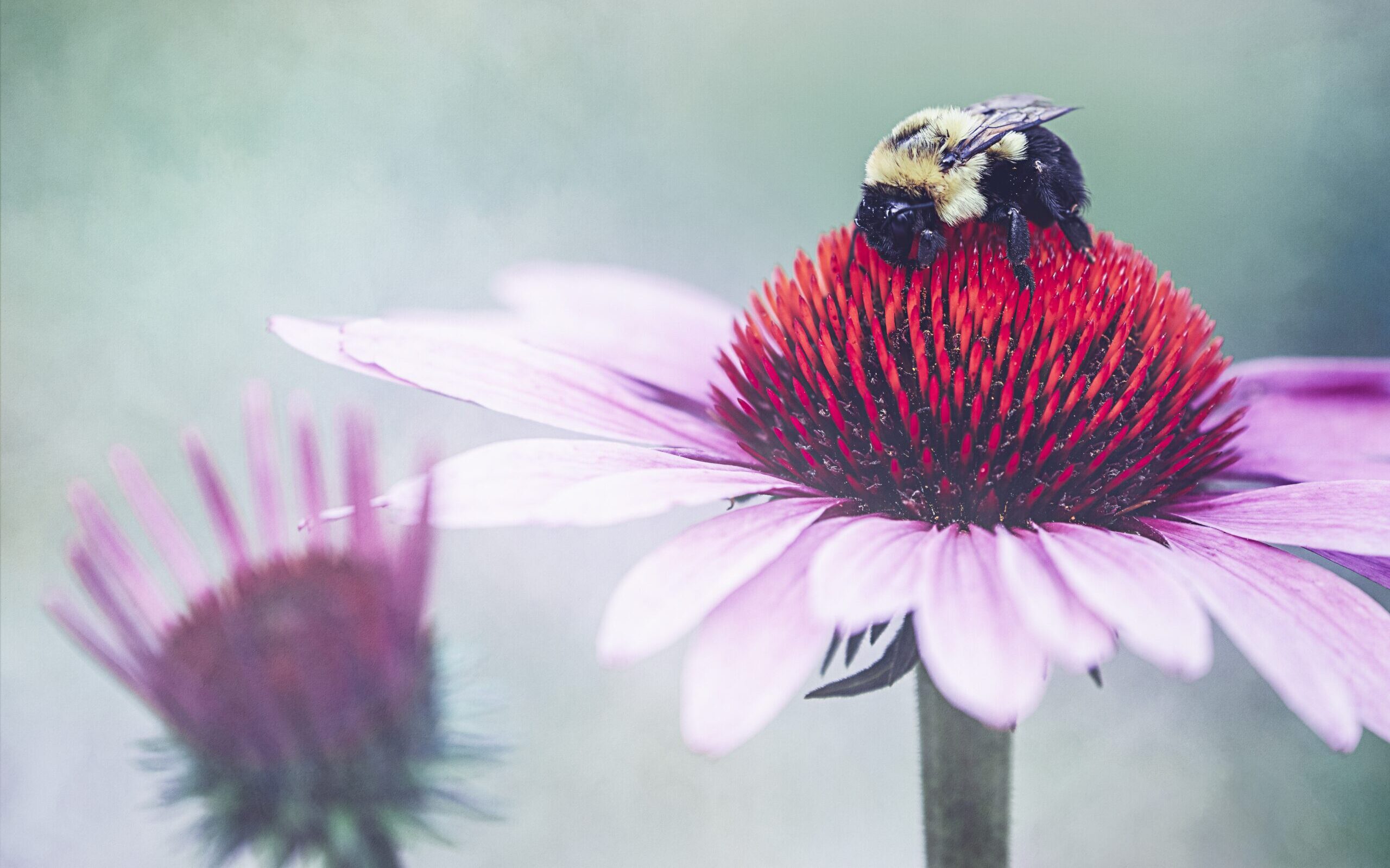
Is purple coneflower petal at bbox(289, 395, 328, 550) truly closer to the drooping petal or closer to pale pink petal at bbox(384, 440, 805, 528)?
pale pink petal at bbox(384, 440, 805, 528)

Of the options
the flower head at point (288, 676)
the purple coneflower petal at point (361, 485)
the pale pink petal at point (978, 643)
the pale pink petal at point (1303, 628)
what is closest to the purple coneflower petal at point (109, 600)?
the flower head at point (288, 676)

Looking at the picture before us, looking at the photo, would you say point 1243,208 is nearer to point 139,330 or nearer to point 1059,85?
point 1059,85

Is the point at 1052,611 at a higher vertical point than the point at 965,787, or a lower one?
higher

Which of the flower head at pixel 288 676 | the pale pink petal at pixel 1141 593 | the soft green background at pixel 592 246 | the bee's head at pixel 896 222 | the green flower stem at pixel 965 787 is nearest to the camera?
the pale pink petal at pixel 1141 593

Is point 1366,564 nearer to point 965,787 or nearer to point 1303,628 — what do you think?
point 1303,628

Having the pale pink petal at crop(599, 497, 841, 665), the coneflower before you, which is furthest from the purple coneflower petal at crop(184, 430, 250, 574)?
the pale pink petal at crop(599, 497, 841, 665)

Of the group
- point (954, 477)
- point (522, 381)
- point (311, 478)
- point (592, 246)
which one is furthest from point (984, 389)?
point (592, 246)

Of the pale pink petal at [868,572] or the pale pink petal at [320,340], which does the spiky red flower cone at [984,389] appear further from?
the pale pink petal at [320,340]
